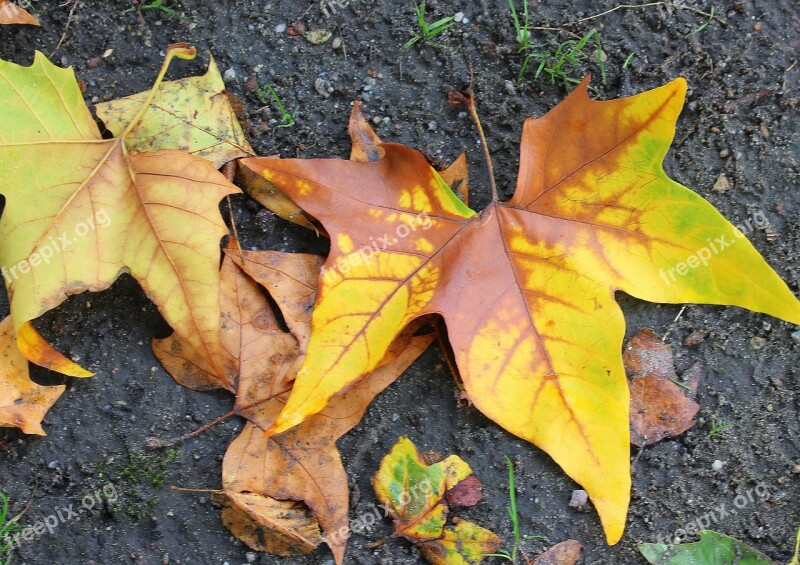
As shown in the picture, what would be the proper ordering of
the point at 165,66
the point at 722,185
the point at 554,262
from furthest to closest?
1. the point at 722,185
2. the point at 165,66
3. the point at 554,262

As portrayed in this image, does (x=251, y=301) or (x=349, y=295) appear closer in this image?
(x=349, y=295)

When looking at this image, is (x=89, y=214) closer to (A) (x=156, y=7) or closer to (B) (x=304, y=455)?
(A) (x=156, y=7)

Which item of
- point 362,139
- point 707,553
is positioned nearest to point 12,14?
point 362,139

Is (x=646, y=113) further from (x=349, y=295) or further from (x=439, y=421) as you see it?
(x=439, y=421)

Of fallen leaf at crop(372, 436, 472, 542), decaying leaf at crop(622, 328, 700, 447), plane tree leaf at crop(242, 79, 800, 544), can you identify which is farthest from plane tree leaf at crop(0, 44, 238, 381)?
decaying leaf at crop(622, 328, 700, 447)

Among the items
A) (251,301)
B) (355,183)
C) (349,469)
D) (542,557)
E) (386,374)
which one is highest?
(355,183)

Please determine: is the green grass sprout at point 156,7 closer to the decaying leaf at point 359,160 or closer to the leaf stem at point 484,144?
the decaying leaf at point 359,160

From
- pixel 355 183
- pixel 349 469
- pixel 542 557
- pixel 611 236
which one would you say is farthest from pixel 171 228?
pixel 542 557

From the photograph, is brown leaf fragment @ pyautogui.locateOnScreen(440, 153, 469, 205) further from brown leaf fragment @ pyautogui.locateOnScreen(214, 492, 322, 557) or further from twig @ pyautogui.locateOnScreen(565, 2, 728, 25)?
brown leaf fragment @ pyautogui.locateOnScreen(214, 492, 322, 557)
